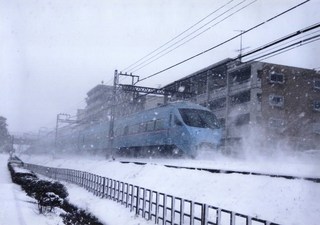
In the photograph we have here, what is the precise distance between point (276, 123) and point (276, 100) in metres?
2.67

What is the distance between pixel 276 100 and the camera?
38844 mm

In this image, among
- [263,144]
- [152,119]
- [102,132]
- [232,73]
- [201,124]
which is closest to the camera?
[201,124]

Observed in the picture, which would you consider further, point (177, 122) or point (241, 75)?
point (241, 75)

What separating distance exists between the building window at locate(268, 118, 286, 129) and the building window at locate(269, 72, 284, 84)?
4277 millimetres

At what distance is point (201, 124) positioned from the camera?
68.2 feet

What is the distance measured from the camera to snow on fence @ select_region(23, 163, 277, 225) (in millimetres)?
7656

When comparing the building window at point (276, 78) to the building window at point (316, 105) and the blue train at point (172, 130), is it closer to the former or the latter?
the building window at point (316, 105)

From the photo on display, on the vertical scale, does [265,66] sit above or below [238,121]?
above

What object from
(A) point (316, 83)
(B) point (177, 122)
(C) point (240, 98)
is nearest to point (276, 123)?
(C) point (240, 98)

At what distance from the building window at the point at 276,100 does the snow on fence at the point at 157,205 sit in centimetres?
2369

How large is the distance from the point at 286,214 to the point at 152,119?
1585cm

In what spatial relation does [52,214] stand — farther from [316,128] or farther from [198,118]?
[316,128]

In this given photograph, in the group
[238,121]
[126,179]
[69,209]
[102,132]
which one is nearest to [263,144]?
[238,121]

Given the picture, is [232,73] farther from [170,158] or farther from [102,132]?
[170,158]
